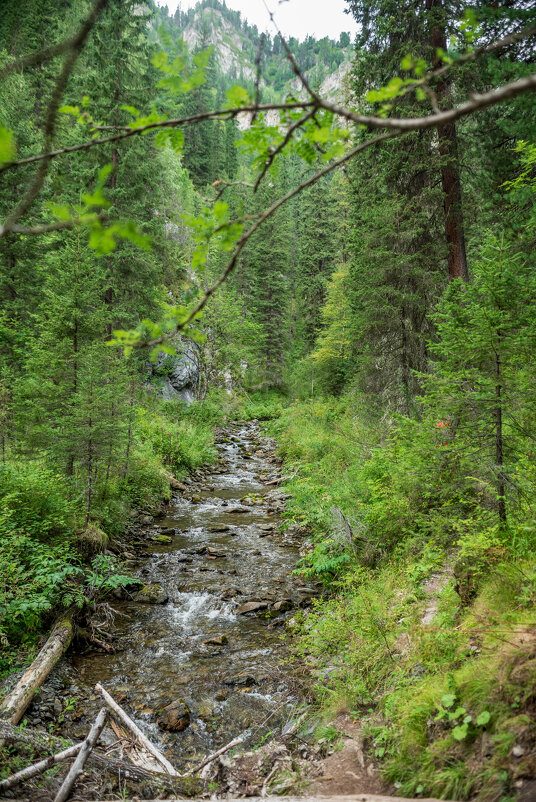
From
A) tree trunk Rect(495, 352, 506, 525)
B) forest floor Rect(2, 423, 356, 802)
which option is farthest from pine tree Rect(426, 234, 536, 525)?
forest floor Rect(2, 423, 356, 802)

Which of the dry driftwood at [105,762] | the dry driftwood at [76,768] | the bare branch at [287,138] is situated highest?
the bare branch at [287,138]

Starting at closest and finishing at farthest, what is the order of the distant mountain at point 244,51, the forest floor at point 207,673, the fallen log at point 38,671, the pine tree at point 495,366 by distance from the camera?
the forest floor at point 207,673 → the fallen log at point 38,671 → the pine tree at point 495,366 → the distant mountain at point 244,51

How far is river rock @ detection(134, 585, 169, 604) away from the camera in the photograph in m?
7.45

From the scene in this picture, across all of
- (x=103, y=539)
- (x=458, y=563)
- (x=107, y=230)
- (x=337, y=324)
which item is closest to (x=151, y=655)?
(x=103, y=539)

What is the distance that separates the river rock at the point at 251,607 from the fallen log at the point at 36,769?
12.2 feet

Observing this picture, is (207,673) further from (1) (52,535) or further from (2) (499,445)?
(2) (499,445)

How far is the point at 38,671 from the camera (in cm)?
489

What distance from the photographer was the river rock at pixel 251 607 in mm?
7129

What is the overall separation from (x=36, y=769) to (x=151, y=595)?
431 centimetres

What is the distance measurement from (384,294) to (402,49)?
5.12 meters

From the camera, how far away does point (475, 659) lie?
136 inches

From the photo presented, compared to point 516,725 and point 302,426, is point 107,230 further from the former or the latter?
point 302,426

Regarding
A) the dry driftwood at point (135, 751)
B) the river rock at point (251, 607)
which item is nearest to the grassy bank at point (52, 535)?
the dry driftwood at point (135, 751)

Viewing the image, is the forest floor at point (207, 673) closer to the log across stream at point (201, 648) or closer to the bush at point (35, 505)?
the log across stream at point (201, 648)
